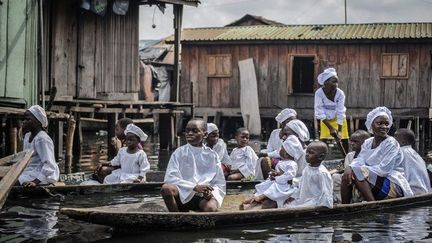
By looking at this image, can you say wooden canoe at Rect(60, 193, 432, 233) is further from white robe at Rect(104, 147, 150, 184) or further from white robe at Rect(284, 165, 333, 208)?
white robe at Rect(104, 147, 150, 184)

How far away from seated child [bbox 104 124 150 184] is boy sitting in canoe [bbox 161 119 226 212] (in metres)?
2.31

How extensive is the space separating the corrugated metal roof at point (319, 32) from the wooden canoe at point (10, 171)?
1727 cm

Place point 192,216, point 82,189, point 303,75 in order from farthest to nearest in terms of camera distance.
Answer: point 303,75 → point 82,189 → point 192,216

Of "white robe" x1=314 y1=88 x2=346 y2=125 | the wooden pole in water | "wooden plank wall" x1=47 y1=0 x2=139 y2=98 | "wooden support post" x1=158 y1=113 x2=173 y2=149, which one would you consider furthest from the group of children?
"wooden support post" x1=158 y1=113 x2=173 y2=149

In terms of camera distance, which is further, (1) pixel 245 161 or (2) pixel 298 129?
(1) pixel 245 161

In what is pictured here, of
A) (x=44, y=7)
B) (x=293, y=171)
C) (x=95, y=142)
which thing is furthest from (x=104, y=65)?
(x=293, y=171)

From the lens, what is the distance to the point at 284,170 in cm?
852

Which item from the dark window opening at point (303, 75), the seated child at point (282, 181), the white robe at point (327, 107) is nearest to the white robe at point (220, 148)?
the white robe at point (327, 107)

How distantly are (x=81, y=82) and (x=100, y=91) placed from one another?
809mm

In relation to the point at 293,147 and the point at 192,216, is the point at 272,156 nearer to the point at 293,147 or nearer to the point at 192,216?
the point at 293,147

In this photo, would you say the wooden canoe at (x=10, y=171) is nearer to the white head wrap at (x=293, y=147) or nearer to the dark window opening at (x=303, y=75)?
the white head wrap at (x=293, y=147)

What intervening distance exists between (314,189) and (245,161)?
12.1 ft

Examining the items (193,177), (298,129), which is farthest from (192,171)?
(298,129)

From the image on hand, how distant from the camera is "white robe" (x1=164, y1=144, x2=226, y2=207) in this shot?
24.8 ft
